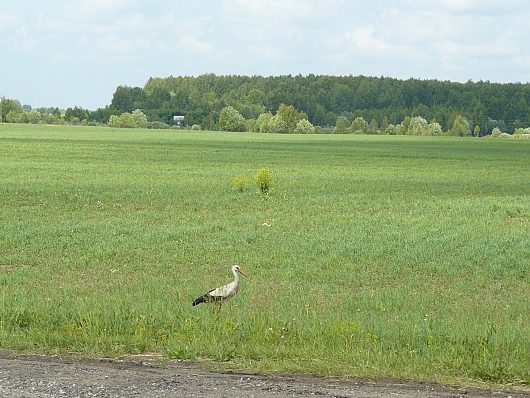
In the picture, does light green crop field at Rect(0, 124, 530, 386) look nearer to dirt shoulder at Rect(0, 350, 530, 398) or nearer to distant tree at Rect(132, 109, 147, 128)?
dirt shoulder at Rect(0, 350, 530, 398)

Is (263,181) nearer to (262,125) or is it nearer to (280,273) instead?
(280,273)

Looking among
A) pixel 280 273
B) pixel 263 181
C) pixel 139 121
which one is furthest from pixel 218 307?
pixel 139 121

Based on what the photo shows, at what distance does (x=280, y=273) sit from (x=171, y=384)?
10.1 meters

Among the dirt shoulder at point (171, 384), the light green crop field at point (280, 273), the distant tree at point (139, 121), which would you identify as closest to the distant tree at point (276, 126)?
the distant tree at point (139, 121)

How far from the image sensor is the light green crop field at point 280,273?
33.8 ft

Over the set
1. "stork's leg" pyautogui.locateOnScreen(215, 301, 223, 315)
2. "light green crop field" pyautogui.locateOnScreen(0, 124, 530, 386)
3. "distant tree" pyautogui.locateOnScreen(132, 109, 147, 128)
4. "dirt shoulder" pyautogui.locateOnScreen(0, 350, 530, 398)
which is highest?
"dirt shoulder" pyautogui.locateOnScreen(0, 350, 530, 398)

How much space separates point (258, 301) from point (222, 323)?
137 inches

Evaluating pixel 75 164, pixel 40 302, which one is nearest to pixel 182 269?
pixel 40 302

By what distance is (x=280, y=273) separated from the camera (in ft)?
61.1

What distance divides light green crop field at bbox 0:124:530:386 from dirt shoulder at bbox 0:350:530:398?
0.44 meters

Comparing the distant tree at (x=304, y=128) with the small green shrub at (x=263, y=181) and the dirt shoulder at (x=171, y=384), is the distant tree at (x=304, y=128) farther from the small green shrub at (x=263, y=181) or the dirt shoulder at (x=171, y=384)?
A: the dirt shoulder at (x=171, y=384)

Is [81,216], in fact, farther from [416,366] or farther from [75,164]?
[75,164]

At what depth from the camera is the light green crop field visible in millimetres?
10305

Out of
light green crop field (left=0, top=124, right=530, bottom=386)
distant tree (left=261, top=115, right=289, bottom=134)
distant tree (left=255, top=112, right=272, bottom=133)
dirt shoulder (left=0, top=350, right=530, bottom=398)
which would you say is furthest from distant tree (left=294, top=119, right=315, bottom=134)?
dirt shoulder (left=0, top=350, right=530, bottom=398)
